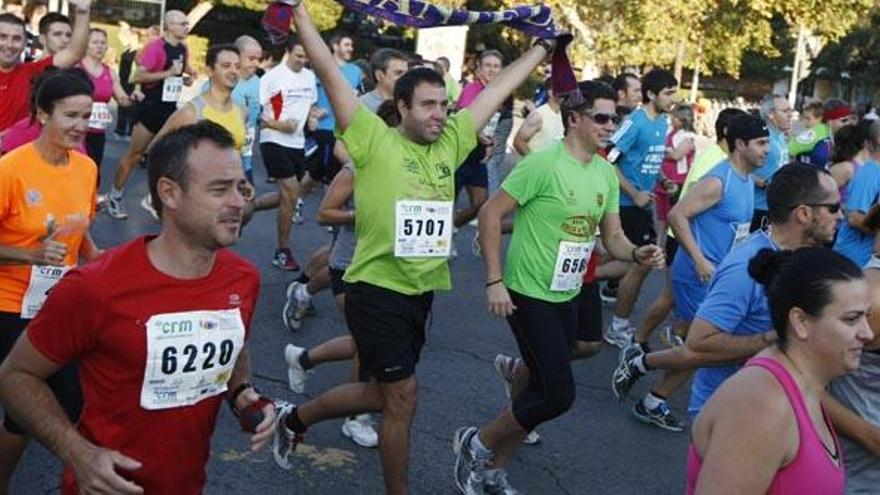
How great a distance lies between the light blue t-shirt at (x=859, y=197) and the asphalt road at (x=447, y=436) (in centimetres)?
141

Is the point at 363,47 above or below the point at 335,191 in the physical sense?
below

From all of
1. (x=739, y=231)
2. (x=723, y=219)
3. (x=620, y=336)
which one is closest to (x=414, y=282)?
(x=723, y=219)

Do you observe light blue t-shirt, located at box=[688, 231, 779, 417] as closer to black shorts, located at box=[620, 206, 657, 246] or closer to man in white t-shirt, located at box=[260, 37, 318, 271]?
black shorts, located at box=[620, 206, 657, 246]

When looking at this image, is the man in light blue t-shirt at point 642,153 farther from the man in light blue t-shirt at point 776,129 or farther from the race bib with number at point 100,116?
the race bib with number at point 100,116

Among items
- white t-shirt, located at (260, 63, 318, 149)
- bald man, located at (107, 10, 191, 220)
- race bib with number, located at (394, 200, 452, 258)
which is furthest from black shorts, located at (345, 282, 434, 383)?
bald man, located at (107, 10, 191, 220)

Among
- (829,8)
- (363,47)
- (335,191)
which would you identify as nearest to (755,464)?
(335,191)

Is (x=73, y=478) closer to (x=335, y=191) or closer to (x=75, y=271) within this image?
(x=75, y=271)

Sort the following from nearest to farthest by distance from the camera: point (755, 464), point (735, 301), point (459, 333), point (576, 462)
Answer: point (755, 464) → point (735, 301) → point (576, 462) → point (459, 333)

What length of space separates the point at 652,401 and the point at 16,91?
4.20 metres

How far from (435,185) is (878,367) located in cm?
207

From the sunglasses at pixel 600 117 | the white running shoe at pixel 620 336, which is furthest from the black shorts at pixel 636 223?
the sunglasses at pixel 600 117

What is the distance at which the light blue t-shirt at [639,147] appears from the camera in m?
8.46

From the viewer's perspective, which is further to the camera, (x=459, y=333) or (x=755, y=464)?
(x=459, y=333)

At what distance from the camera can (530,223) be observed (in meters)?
5.04
